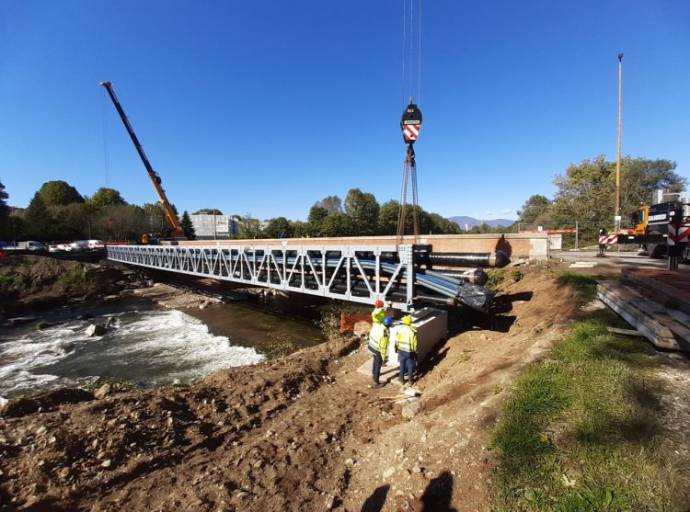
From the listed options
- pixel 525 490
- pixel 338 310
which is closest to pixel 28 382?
pixel 338 310

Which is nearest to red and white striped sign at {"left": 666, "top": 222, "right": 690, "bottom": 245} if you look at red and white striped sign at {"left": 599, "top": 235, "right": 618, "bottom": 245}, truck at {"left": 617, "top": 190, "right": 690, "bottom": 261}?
truck at {"left": 617, "top": 190, "right": 690, "bottom": 261}

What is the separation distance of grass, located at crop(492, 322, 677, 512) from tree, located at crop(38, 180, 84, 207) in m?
83.8

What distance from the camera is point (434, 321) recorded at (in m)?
9.17

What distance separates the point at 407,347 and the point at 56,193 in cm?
8210

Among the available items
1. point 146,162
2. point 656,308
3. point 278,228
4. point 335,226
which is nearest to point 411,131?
point 656,308

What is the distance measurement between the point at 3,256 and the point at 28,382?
30003 mm

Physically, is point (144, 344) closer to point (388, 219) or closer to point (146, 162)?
point (146, 162)

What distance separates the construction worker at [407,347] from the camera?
277 inches

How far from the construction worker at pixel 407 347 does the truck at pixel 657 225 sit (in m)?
13.4

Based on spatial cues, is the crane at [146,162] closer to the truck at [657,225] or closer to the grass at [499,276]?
the grass at [499,276]

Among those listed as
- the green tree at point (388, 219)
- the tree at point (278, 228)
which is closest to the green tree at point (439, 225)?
the green tree at point (388, 219)

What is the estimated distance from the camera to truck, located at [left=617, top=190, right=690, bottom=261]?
13.0 meters

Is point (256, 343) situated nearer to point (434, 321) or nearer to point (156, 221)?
point (434, 321)

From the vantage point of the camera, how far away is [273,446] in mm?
5031
